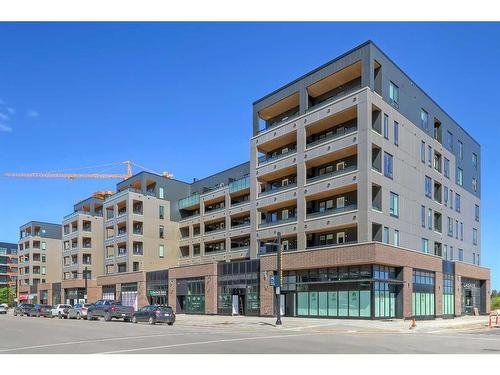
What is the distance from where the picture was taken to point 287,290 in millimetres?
49969

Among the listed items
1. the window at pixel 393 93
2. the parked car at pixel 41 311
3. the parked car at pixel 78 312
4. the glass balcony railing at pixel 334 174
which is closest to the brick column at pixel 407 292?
the glass balcony railing at pixel 334 174

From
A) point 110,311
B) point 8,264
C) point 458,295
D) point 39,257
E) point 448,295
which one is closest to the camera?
point 110,311

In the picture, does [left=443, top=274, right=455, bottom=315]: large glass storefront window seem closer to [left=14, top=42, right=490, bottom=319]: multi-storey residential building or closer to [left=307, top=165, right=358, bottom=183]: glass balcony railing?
[left=14, top=42, right=490, bottom=319]: multi-storey residential building

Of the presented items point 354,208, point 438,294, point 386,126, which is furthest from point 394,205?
point 438,294

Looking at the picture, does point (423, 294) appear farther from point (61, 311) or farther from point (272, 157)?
point (61, 311)

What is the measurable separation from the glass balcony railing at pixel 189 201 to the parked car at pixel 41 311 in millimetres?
27183

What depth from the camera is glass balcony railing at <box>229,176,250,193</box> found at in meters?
70.5

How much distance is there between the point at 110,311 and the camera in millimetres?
48062

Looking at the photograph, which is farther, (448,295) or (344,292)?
(448,295)

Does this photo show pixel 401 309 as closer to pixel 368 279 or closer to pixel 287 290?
pixel 368 279

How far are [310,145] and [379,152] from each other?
687 centimetres

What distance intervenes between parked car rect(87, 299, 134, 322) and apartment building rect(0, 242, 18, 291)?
14209 centimetres

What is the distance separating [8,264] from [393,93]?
167m
